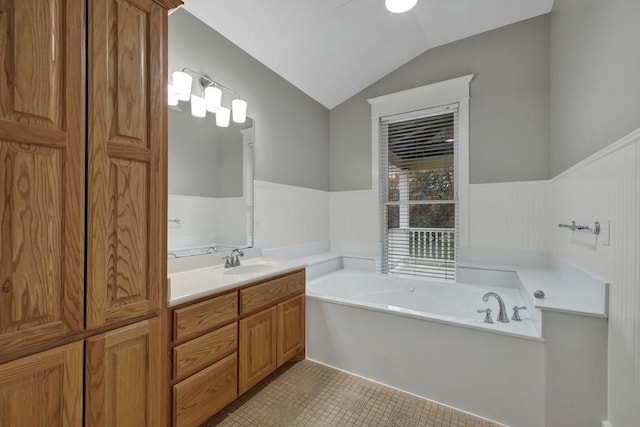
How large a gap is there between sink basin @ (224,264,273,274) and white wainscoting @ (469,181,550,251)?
6.79 ft

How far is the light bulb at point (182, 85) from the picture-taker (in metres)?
1.89

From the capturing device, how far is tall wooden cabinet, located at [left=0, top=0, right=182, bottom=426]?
2.89ft

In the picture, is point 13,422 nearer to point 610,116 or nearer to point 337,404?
point 337,404

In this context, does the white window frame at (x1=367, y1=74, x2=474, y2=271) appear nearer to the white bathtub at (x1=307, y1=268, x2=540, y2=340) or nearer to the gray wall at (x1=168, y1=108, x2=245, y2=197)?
the white bathtub at (x1=307, y1=268, x2=540, y2=340)

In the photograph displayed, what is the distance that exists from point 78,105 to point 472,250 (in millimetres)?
3138

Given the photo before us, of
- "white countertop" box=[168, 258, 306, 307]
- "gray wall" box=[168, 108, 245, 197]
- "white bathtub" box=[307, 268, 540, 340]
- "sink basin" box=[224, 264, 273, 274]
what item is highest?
"gray wall" box=[168, 108, 245, 197]

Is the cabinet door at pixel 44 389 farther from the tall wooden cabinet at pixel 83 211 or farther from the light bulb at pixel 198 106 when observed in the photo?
the light bulb at pixel 198 106

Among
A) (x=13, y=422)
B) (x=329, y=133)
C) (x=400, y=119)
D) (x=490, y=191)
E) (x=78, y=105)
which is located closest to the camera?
(x=13, y=422)

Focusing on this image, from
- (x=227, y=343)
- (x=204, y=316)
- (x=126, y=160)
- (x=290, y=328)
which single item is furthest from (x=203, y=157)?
(x=290, y=328)

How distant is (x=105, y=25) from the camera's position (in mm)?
1063

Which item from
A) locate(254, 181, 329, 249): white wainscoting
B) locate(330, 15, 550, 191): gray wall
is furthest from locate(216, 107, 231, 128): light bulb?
locate(330, 15, 550, 191): gray wall

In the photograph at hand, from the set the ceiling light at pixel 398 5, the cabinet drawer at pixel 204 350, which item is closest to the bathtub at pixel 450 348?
the cabinet drawer at pixel 204 350

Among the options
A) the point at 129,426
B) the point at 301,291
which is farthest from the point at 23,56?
the point at 301,291

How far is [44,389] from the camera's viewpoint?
943mm
